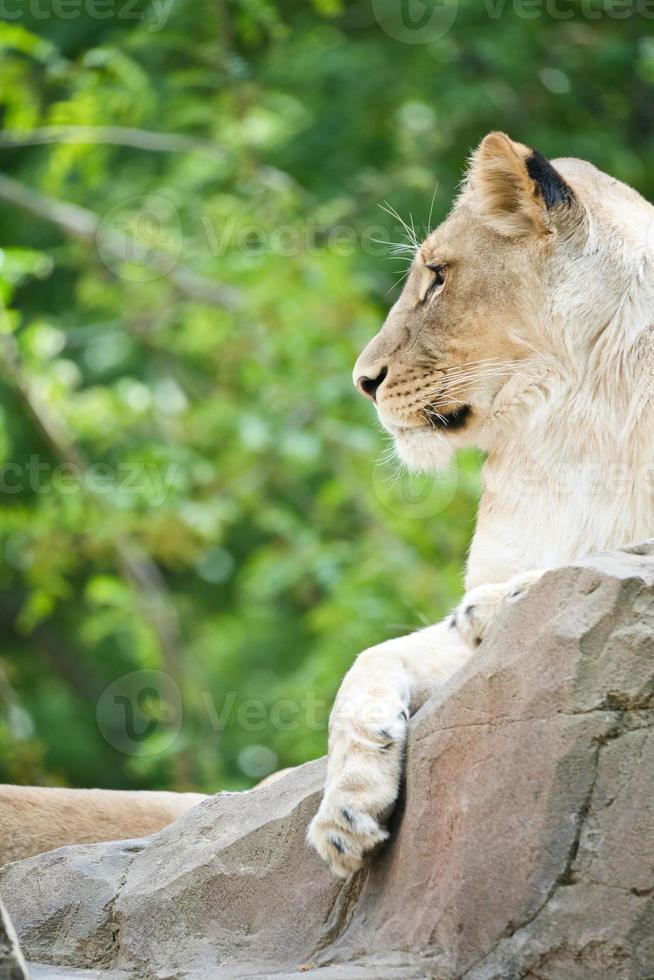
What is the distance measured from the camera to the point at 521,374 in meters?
4.12

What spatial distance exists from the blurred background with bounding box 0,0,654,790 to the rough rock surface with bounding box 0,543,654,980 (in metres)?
5.03

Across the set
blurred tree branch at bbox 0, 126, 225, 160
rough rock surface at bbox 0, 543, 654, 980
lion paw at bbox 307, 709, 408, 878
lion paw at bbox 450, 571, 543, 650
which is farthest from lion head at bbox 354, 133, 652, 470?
blurred tree branch at bbox 0, 126, 225, 160

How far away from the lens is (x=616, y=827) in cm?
281

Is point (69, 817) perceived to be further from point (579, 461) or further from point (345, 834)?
point (579, 461)

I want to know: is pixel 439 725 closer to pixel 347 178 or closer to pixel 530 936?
pixel 530 936

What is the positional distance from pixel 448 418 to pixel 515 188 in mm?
715

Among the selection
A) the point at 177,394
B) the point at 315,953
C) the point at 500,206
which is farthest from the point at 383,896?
the point at 177,394

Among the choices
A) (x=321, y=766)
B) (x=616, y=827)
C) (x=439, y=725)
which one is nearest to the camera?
(x=616, y=827)

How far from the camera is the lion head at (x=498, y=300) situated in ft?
13.4

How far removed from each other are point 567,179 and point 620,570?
1.79 m

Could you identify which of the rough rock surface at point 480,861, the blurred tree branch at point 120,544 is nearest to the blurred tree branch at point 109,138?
the blurred tree branch at point 120,544

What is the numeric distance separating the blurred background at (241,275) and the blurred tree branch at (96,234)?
0.02 m

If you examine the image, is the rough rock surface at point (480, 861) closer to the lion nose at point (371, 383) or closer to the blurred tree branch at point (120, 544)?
the lion nose at point (371, 383)

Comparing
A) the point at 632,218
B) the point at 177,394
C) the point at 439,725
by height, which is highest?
the point at 632,218
